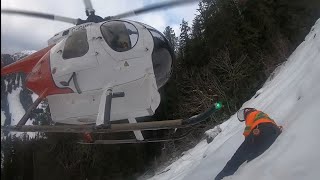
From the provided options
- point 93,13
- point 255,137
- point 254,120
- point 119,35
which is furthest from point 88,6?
point 255,137

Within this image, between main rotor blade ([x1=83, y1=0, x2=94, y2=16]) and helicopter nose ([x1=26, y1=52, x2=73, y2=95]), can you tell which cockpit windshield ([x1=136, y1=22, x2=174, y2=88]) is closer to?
main rotor blade ([x1=83, y1=0, x2=94, y2=16])

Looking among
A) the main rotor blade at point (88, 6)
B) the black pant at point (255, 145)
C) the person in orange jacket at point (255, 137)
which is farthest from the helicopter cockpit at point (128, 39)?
the black pant at point (255, 145)

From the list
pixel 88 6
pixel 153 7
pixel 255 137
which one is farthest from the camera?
pixel 88 6

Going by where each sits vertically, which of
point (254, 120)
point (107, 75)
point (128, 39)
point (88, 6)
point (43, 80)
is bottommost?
point (254, 120)

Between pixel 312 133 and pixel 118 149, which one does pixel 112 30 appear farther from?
pixel 118 149

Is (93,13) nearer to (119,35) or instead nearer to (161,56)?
(119,35)

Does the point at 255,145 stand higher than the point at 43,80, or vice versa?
the point at 43,80

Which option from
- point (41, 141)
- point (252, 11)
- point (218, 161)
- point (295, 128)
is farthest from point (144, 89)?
point (252, 11)

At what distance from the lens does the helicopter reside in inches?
226

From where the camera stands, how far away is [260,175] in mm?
4016

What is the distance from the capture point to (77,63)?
5883mm

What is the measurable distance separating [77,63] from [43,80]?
0.72 metres

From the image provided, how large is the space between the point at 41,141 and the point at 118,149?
5.21 m

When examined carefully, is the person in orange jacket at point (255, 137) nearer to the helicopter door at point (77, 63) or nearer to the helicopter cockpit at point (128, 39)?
the helicopter cockpit at point (128, 39)
